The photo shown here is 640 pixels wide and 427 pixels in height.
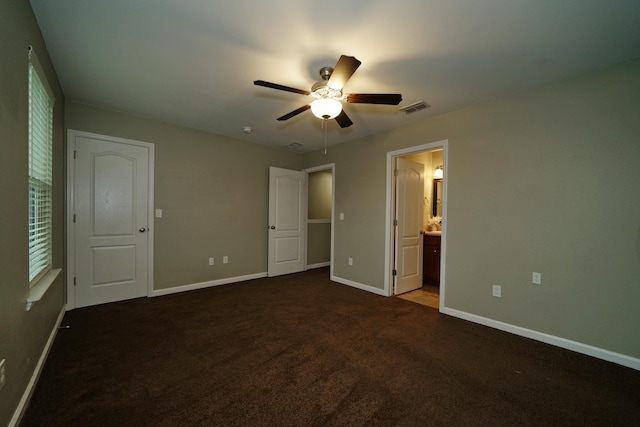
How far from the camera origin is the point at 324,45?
201cm

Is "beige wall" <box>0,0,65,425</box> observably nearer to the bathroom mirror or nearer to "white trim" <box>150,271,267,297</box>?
"white trim" <box>150,271,267,297</box>

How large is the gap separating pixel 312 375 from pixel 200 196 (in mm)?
3176

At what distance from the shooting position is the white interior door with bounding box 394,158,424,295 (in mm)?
3918

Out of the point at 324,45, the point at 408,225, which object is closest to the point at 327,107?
the point at 324,45

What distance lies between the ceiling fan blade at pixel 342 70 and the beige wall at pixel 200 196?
2826 millimetres

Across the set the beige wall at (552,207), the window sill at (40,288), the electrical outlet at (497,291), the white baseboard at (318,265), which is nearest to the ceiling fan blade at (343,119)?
the beige wall at (552,207)

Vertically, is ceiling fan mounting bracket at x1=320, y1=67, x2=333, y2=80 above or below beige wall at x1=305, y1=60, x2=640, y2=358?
above

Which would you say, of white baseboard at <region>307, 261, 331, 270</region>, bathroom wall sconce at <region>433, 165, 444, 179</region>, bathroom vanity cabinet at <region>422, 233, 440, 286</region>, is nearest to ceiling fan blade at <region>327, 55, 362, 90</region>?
bathroom vanity cabinet at <region>422, 233, 440, 286</region>

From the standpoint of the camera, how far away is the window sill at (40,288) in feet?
5.60

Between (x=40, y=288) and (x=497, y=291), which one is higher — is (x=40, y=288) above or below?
above

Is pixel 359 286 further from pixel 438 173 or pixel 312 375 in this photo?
pixel 438 173

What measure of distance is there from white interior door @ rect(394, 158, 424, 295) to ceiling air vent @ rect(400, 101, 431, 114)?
0.82 m

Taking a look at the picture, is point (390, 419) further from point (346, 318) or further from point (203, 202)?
point (203, 202)

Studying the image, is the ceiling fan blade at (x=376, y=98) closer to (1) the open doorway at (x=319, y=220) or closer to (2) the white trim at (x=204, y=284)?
(1) the open doorway at (x=319, y=220)
